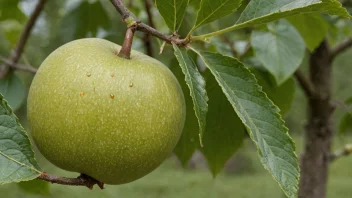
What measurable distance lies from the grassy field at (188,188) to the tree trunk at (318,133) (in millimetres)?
3673

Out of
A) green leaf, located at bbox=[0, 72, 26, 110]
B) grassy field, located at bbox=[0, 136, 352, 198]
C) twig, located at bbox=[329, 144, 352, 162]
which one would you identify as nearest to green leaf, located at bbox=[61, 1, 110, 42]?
green leaf, located at bbox=[0, 72, 26, 110]

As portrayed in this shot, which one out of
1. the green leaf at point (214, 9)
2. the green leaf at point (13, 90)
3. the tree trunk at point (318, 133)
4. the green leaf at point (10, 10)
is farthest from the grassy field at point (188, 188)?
the green leaf at point (214, 9)

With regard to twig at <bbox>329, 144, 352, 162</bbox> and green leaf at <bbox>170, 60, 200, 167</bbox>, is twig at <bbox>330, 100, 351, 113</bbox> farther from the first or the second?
green leaf at <bbox>170, 60, 200, 167</bbox>

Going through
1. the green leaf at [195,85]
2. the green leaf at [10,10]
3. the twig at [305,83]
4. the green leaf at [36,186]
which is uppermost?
the green leaf at [195,85]

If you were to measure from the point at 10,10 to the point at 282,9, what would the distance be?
126 cm

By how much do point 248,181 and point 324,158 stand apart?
555 cm

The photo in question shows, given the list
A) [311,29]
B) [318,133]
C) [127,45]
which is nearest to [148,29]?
[127,45]

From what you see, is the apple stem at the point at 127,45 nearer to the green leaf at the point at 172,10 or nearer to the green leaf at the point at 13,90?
the green leaf at the point at 172,10

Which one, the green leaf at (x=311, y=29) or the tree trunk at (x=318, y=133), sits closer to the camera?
the green leaf at (x=311, y=29)

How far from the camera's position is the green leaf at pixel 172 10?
0.80m

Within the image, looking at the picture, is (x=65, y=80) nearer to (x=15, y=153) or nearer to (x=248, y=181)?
(x=15, y=153)

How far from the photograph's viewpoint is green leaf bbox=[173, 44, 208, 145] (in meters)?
0.74

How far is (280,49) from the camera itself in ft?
4.20

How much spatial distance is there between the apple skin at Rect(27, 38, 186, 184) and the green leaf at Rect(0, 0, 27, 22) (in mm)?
1056
